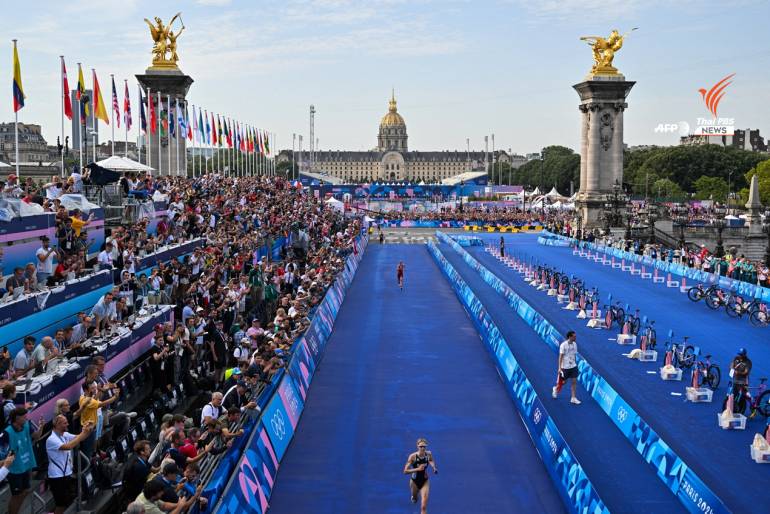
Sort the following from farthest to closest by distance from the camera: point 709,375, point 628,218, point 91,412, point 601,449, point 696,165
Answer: point 696,165
point 628,218
point 709,375
point 601,449
point 91,412

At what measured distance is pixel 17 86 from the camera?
80.8ft

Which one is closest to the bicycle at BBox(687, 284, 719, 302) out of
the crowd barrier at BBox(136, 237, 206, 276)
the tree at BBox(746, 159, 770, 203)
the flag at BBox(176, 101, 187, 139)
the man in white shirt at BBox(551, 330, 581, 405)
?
the man in white shirt at BBox(551, 330, 581, 405)

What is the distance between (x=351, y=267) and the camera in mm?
41812

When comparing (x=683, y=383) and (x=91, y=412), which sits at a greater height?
(x=91, y=412)

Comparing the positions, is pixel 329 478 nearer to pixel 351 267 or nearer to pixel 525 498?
pixel 525 498

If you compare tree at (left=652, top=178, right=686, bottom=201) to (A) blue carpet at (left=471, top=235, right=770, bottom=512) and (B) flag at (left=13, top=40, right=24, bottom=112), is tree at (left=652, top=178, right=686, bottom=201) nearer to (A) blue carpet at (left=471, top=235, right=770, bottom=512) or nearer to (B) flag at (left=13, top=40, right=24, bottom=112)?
(A) blue carpet at (left=471, top=235, right=770, bottom=512)

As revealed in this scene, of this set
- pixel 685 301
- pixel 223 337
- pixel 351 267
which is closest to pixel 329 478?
pixel 223 337

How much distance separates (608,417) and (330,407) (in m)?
5.82

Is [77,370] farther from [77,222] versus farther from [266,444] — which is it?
[77,222]

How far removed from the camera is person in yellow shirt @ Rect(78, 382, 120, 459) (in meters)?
11.0

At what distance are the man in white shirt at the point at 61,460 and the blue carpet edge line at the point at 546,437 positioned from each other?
6.68 meters

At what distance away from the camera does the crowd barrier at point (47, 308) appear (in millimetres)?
13492

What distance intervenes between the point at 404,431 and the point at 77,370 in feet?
20.7

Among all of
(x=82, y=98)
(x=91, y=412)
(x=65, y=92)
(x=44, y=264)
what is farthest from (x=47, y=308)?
(x=82, y=98)
